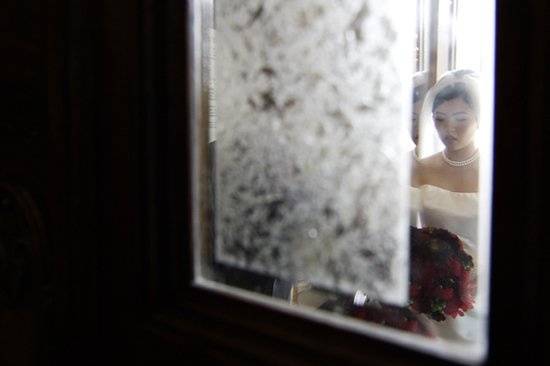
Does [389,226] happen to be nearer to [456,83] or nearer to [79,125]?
[79,125]

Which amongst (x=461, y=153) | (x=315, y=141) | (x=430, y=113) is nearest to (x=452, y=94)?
(x=430, y=113)

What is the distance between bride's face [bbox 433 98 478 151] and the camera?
1.69m

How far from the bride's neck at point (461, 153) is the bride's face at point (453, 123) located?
0.01 metres

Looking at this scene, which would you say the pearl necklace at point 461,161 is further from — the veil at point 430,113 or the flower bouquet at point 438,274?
the flower bouquet at point 438,274

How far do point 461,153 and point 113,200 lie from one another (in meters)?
1.49

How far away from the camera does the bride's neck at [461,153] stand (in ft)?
5.28

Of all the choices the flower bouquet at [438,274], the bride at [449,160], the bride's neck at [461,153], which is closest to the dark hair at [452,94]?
the bride at [449,160]

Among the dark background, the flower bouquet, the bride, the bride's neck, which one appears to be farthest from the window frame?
the bride's neck

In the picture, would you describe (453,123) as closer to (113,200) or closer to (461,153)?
(461,153)

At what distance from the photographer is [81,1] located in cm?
56

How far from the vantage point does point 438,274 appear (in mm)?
1508

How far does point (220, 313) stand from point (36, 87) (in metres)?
0.41

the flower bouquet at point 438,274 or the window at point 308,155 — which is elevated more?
the window at point 308,155

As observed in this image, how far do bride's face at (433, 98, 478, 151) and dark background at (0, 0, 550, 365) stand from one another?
4.59 feet
